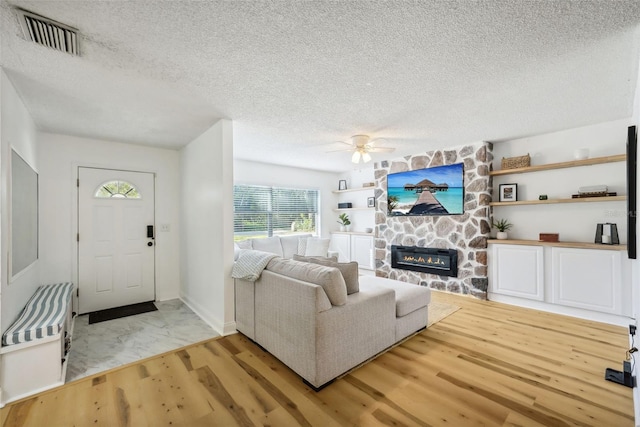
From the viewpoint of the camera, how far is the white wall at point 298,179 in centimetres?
555

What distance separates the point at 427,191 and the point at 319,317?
143 inches

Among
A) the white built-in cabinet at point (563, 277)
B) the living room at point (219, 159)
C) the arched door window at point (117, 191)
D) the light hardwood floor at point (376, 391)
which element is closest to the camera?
the light hardwood floor at point (376, 391)

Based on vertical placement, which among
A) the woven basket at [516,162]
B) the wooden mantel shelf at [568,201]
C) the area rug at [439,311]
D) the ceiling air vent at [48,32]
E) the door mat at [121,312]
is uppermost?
the ceiling air vent at [48,32]

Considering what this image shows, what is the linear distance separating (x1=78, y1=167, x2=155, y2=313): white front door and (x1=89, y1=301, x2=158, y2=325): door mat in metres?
0.12

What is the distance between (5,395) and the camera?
2.02m

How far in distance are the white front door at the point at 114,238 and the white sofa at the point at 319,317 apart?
218cm

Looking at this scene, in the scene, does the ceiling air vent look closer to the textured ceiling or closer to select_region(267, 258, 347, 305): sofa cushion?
the textured ceiling

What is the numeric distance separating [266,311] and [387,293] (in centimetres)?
118

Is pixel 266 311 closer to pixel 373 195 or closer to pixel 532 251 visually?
pixel 532 251

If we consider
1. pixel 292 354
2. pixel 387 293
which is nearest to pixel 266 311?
pixel 292 354

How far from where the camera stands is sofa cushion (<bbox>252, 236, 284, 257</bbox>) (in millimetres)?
4821

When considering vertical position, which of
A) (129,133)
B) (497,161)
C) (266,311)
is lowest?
(266,311)

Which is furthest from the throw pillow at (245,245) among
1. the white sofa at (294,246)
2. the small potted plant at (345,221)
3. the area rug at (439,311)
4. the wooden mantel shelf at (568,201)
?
the wooden mantel shelf at (568,201)

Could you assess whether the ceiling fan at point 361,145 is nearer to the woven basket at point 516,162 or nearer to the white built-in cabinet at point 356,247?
the woven basket at point 516,162
